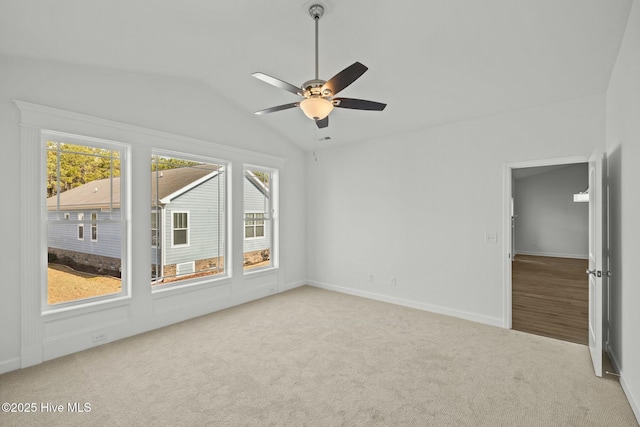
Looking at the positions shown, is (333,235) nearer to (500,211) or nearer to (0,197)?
(500,211)

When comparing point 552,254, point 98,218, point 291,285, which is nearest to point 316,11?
point 98,218

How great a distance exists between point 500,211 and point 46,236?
511cm

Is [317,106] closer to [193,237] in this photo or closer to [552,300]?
[193,237]

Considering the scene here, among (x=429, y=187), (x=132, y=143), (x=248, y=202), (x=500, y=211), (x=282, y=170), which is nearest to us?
(x=132, y=143)

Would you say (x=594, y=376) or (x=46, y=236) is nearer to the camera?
(x=594, y=376)

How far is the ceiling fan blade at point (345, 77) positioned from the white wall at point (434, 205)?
8.91 feet

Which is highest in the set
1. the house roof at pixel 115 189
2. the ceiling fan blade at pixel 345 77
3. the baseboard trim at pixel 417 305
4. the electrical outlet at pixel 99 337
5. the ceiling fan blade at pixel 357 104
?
the ceiling fan blade at pixel 345 77

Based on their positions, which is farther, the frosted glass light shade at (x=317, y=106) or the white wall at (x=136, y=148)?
the white wall at (x=136, y=148)

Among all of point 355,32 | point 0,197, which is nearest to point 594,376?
point 355,32

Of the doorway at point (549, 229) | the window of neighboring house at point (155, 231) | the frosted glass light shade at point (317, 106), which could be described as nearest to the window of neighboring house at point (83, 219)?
the window of neighboring house at point (155, 231)

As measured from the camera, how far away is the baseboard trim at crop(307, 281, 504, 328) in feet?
13.0

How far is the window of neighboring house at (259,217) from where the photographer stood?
5.09 m

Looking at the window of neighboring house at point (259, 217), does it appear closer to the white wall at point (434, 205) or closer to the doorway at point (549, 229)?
the white wall at point (434, 205)

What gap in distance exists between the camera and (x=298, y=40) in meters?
3.02
